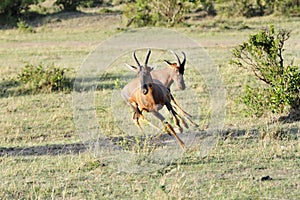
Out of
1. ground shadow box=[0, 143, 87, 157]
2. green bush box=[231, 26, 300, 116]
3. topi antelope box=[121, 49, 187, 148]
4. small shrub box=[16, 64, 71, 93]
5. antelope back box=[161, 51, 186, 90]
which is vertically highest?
antelope back box=[161, 51, 186, 90]

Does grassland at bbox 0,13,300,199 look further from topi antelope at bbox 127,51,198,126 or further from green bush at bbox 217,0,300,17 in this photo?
green bush at bbox 217,0,300,17

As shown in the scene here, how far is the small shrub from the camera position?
44.7 feet

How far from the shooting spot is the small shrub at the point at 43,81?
44.7 feet

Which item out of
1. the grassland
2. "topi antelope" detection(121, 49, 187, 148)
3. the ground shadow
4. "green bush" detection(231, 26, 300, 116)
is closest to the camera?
"topi antelope" detection(121, 49, 187, 148)

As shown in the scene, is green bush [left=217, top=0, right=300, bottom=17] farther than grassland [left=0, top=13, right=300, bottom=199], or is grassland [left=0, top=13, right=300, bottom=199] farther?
green bush [left=217, top=0, right=300, bottom=17]

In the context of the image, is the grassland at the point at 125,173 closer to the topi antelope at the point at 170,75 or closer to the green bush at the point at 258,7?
the topi antelope at the point at 170,75

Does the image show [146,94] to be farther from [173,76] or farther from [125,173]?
[125,173]

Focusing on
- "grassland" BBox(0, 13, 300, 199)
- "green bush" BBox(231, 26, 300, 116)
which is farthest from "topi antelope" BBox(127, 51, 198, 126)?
"green bush" BBox(231, 26, 300, 116)

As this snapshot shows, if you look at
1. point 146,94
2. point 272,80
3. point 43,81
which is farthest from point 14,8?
point 146,94

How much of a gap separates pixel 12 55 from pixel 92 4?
21820 millimetres

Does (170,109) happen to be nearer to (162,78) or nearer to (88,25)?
(162,78)

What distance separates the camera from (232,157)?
22.5 ft

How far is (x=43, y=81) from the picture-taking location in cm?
1377

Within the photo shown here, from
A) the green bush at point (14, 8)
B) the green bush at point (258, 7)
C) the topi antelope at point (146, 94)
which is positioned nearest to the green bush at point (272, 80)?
the topi antelope at point (146, 94)
